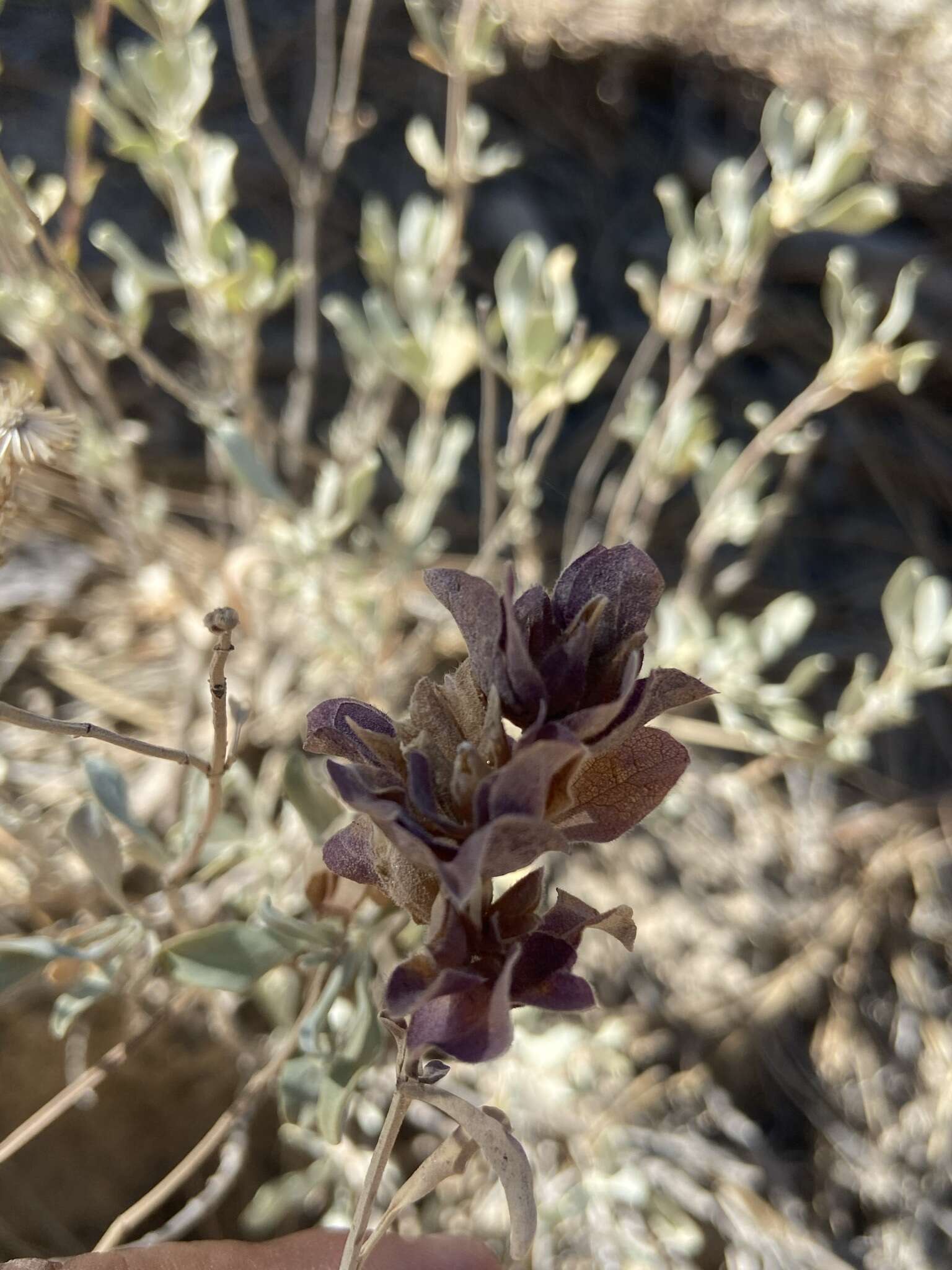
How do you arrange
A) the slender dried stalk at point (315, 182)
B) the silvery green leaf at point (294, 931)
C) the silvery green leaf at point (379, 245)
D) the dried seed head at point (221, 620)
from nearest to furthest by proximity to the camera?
1. the dried seed head at point (221, 620)
2. the silvery green leaf at point (294, 931)
3. the silvery green leaf at point (379, 245)
4. the slender dried stalk at point (315, 182)

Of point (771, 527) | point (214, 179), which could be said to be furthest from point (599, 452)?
point (214, 179)

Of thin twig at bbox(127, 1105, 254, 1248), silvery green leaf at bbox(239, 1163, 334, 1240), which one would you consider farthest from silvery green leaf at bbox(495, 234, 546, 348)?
silvery green leaf at bbox(239, 1163, 334, 1240)

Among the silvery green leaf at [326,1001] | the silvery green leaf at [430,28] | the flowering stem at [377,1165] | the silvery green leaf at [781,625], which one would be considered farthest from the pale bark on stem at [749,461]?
the flowering stem at [377,1165]

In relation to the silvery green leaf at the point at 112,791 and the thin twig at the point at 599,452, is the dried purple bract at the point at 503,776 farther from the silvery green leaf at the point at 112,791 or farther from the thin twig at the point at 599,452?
the thin twig at the point at 599,452

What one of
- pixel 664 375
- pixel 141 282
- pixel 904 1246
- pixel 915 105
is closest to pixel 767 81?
pixel 915 105

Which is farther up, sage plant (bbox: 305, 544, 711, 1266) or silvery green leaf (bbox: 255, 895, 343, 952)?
sage plant (bbox: 305, 544, 711, 1266)

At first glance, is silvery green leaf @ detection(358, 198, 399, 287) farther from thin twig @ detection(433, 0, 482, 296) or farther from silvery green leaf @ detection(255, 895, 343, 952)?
silvery green leaf @ detection(255, 895, 343, 952)
